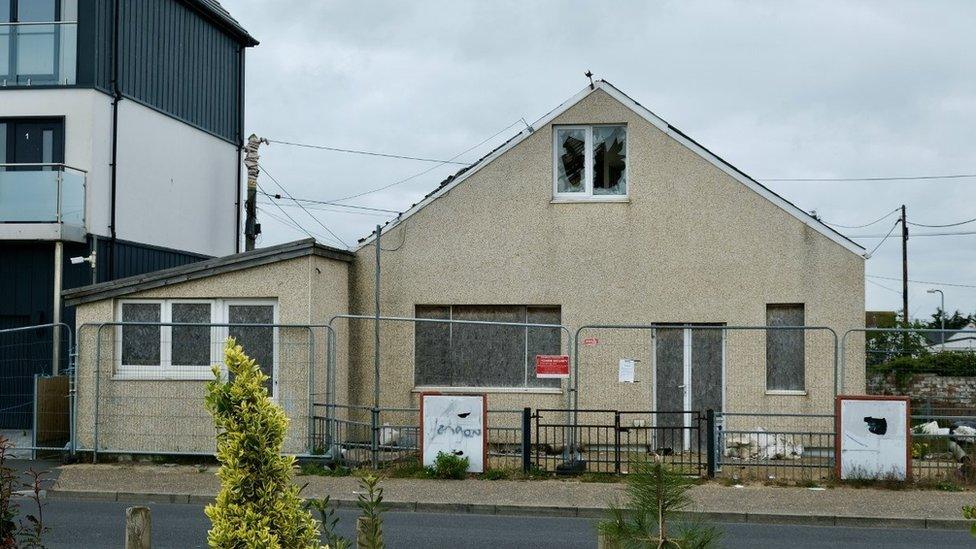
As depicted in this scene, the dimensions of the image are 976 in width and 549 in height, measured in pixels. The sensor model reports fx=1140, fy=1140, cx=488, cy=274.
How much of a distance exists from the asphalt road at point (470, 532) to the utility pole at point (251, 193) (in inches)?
636

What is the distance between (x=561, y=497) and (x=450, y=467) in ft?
6.88

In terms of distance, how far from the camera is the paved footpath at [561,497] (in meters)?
13.7

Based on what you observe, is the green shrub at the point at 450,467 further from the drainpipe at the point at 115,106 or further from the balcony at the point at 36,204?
the drainpipe at the point at 115,106

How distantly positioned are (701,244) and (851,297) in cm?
266

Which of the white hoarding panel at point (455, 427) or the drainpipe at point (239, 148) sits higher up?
the drainpipe at point (239, 148)

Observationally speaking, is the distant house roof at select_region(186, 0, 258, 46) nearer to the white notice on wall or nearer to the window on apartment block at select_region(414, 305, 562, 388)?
the window on apartment block at select_region(414, 305, 562, 388)

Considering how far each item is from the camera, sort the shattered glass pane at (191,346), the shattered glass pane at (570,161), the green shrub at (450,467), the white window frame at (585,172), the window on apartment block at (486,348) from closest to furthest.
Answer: the green shrub at (450,467), the shattered glass pane at (191,346), the window on apartment block at (486,348), the white window frame at (585,172), the shattered glass pane at (570,161)

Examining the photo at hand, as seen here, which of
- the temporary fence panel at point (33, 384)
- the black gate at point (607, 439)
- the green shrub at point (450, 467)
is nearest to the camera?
the green shrub at point (450, 467)

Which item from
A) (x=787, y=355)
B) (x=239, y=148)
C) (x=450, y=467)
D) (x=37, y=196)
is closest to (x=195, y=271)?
(x=37, y=196)

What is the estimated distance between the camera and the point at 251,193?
98.6 feet

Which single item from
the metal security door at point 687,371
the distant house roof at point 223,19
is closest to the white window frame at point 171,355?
the metal security door at point 687,371

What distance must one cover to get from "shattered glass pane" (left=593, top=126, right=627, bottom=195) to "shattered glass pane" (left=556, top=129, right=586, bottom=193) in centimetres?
25

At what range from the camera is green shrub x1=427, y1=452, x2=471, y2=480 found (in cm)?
1625

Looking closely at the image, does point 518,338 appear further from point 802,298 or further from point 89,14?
point 89,14
